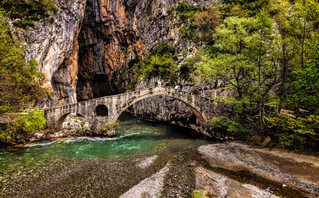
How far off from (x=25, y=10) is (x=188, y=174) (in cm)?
2024

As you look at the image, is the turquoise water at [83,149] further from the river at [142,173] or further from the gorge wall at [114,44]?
the gorge wall at [114,44]

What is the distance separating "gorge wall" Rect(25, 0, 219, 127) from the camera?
24053 millimetres

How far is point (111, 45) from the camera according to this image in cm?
3584

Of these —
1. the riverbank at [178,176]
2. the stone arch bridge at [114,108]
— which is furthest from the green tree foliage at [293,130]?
the stone arch bridge at [114,108]

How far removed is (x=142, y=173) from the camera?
9.05 m

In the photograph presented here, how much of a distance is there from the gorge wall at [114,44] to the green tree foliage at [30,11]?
373 cm

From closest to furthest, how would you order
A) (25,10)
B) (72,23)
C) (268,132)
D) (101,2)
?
(268,132), (25,10), (72,23), (101,2)

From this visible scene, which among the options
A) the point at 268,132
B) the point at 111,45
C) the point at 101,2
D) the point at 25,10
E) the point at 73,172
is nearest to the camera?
the point at 73,172

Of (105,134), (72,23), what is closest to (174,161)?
(105,134)

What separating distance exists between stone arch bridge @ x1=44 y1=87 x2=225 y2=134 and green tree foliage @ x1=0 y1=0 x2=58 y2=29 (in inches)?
354

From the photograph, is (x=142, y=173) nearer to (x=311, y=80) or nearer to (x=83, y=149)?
(x=83, y=149)

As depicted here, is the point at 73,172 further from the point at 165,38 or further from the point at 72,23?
the point at 165,38

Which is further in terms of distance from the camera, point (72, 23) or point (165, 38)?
point (165, 38)

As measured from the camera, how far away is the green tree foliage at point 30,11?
43.3 ft
